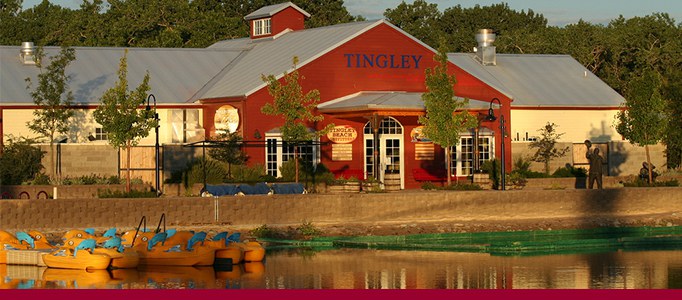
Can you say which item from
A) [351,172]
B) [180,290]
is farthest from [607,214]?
[180,290]

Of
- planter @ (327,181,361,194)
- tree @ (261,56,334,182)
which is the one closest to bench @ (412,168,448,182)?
tree @ (261,56,334,182)

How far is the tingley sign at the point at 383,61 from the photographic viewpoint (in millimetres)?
57291

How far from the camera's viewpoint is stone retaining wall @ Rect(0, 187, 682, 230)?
40.9 metres

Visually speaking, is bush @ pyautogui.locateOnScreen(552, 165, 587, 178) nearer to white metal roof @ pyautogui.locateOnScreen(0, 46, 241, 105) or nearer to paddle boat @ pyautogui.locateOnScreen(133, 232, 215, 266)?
white metal roof @ pyautogui.locateOnScreen(0, 46, 241, 105)

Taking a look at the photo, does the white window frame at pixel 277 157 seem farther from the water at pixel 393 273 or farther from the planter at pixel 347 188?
the water at pixel 393 273

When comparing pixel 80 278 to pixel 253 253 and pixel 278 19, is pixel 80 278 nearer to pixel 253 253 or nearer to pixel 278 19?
pixel 253 253

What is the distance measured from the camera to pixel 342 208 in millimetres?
44219

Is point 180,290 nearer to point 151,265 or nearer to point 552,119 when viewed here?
point 151,265

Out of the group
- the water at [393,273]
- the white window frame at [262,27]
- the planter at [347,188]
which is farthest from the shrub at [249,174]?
the water at [393,273]

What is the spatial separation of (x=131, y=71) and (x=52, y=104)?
5.95 m

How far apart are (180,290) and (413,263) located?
8.14 meters

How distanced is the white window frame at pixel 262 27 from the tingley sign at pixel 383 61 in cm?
839

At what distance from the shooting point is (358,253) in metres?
38.2

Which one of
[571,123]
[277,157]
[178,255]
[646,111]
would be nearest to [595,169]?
[646,111]
